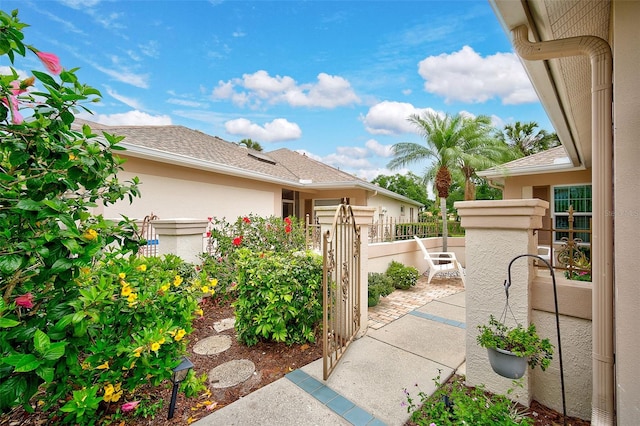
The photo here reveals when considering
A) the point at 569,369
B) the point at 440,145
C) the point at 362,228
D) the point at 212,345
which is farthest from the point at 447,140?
the point at 212,345

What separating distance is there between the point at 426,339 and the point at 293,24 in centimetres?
904

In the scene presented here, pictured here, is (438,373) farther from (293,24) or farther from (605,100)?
(293,24)

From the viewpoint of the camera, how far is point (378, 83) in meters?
10.0

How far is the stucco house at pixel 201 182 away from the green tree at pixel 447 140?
299 centimetres

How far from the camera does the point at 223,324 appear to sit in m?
4.14

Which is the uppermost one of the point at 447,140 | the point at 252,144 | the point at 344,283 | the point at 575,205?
the point at 252,144

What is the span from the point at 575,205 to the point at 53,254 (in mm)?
11735

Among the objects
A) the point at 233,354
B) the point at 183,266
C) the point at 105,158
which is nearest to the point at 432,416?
the point at 233,354

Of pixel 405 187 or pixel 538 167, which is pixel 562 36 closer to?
pixel 538 167

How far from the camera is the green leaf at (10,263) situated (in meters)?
1.18

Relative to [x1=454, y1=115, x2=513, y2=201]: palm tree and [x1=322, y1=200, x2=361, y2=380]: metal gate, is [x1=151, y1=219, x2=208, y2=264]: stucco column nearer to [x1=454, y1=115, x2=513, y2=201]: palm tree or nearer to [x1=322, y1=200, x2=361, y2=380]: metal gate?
[x1=322, y1=200, x2=361, y2=380]: metal gate

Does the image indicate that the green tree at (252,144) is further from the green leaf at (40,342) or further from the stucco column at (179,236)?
the green leaf at (40,342)

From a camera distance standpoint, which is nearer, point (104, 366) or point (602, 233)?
point (104, 366)

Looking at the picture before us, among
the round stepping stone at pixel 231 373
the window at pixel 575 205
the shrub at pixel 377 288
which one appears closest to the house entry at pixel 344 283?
the round stepping stone at pixel 231 373
